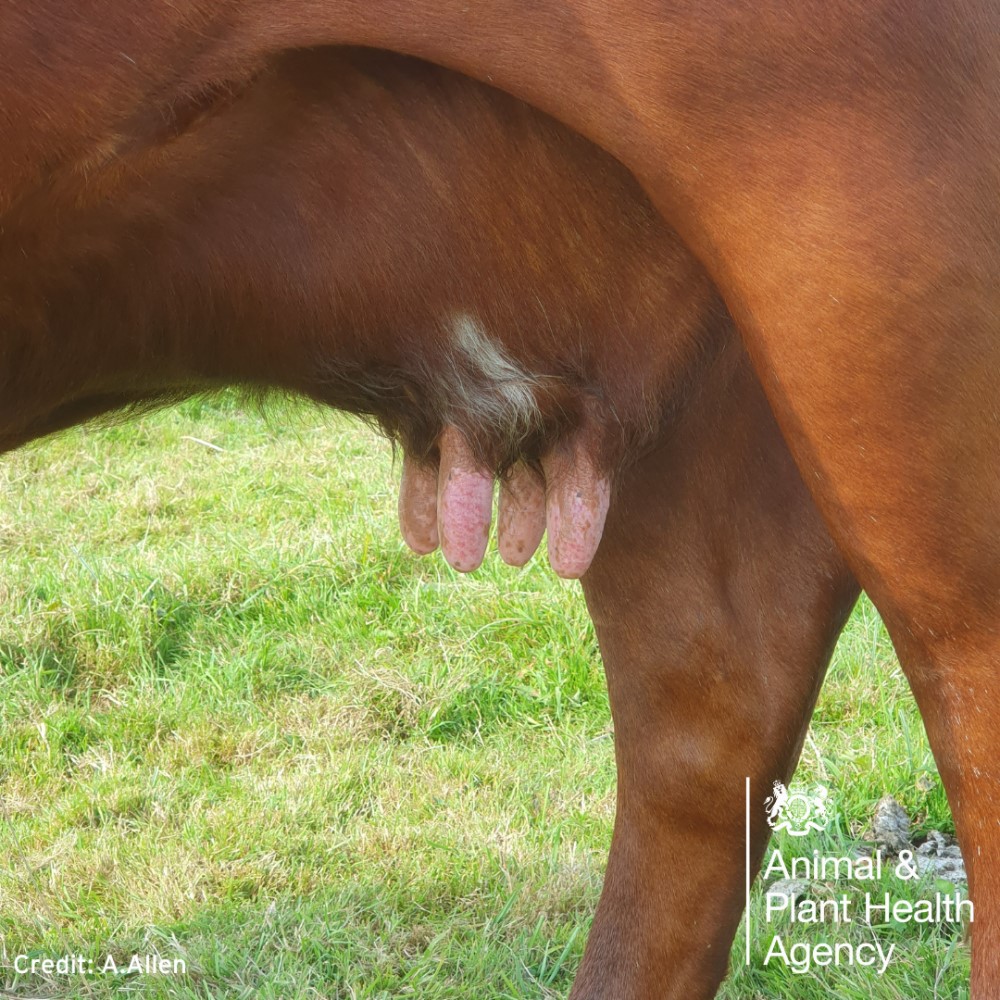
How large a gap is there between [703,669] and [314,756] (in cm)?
114

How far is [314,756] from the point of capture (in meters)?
2.80

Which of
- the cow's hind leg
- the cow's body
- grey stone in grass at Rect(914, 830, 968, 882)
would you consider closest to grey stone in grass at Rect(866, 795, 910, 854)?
grey stone in grass at Rect(914, 830, 968, 882)

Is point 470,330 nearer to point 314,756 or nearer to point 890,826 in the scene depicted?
point 890,826

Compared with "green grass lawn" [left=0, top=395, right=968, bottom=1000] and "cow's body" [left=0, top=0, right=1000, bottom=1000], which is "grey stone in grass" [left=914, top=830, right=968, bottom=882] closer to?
"green grass lawn" [left=0, top=395, right=968, bottom=1000]

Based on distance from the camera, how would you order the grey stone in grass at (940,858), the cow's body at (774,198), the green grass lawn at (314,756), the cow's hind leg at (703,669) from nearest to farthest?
1. the cow's body at (774,198)
2. the cow's hind leg at (703,669)
3. the green grass lawn at (314,756)
4. the grey stone in grass at (940,858)

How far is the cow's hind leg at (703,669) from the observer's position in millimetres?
1832

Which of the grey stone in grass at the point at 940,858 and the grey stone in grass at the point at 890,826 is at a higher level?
the grey stone in grass at the point at 890,826

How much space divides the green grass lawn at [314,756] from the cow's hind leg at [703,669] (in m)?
0.30

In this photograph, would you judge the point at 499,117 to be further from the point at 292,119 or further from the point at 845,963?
the point at 845,963

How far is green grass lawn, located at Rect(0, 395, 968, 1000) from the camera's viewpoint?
86.8 inches

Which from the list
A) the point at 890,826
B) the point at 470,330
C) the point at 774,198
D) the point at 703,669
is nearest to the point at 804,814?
the point at 890,826

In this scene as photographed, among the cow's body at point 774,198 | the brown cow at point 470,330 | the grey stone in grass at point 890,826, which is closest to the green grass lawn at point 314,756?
the grey stone in grass at point 890,826

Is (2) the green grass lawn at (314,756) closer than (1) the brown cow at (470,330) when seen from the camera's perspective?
No

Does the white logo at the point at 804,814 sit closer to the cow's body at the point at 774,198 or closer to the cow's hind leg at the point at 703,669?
the cow's hind leg at the point at 703,669
